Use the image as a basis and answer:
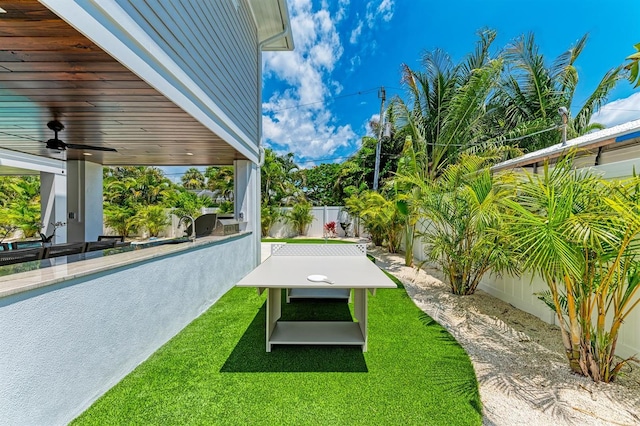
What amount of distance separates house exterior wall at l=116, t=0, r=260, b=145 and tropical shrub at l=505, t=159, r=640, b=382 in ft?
12.6

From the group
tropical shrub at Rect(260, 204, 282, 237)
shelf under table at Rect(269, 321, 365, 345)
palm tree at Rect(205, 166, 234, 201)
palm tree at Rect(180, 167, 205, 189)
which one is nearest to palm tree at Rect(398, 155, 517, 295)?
shelf under table at Rect(269, 321, 365, 345)

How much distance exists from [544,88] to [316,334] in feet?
46.2

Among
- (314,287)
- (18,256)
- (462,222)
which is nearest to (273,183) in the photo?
(462,222)

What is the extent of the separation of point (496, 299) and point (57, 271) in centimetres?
578

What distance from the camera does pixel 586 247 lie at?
7.57 feet

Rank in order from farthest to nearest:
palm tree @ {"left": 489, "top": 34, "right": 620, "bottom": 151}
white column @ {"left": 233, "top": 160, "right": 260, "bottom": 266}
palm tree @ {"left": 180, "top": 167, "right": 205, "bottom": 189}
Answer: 1. palm tree @ {"left": 180, "top": 167, "right": 205, "bottom": 189}
2. palm tree @ {"left": 489, "top": 34, "right": 620, "bottom": 151}
3. white column @ {"left": 233, "top": 160, "right": 260, "bottom": 266}

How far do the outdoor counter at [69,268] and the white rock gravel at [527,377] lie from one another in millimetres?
3256

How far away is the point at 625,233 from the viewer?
7.02ft

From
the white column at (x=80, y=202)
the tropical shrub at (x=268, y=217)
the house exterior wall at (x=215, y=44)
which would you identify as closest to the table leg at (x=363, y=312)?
the house exterior wall at (x=215, y=44)

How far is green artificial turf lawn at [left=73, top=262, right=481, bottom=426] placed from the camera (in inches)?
86.3

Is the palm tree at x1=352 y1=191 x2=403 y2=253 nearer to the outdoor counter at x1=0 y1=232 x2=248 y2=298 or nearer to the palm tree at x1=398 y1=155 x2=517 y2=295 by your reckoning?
the palm tree at x1=398 y1=155 x2=517 y2=295

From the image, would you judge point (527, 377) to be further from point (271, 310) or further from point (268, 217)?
point (268, 217)

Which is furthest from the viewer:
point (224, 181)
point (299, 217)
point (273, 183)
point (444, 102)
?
point (224, 181)

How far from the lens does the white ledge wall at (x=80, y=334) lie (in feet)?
5.72
